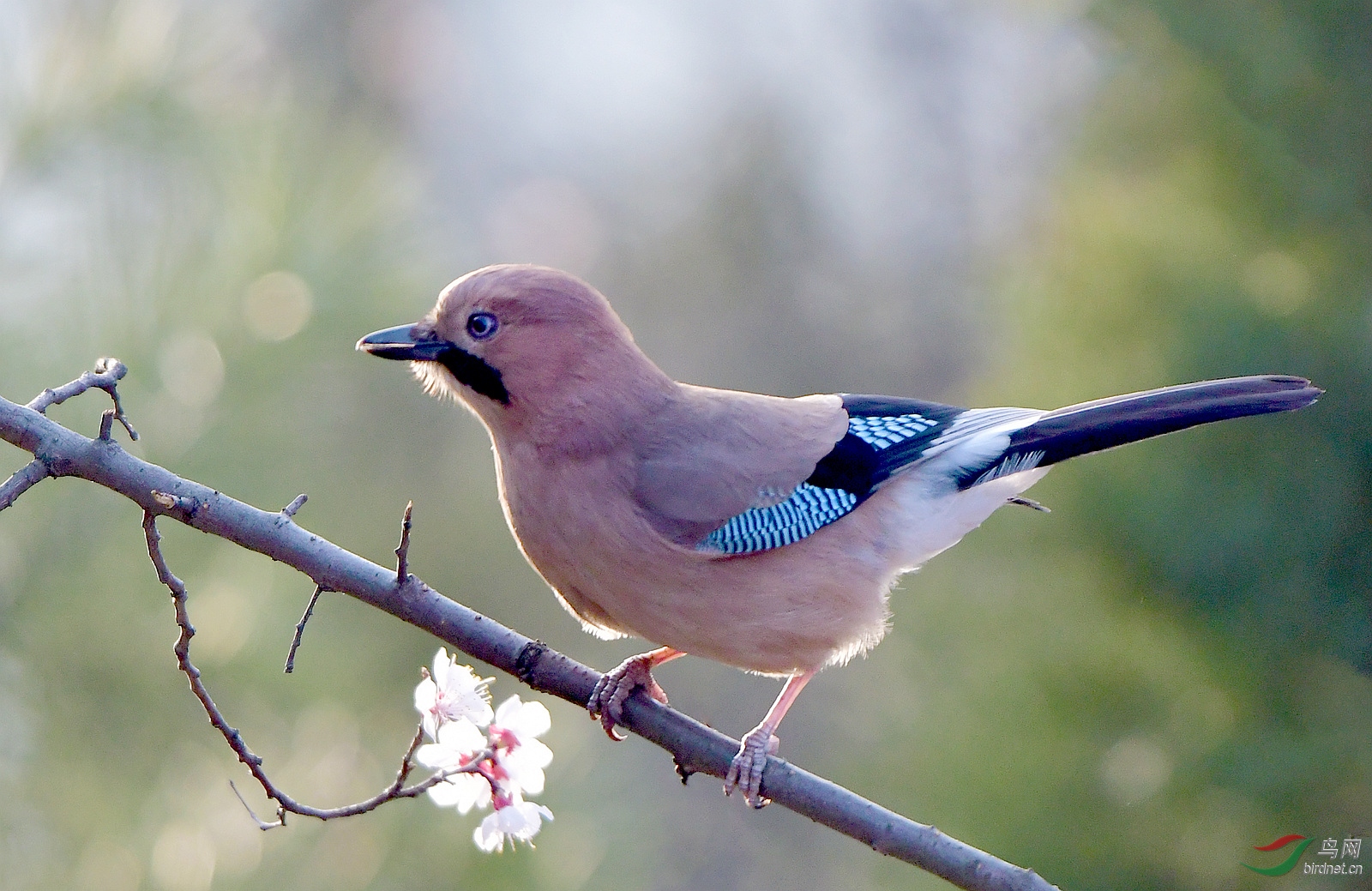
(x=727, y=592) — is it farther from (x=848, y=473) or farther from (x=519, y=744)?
(x=519, y=744)

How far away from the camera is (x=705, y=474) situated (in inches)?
68.7

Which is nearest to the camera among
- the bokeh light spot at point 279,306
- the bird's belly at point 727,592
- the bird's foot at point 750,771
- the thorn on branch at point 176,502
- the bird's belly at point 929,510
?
the thorn on branch at point 176,502

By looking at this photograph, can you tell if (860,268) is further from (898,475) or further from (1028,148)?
(898,475)

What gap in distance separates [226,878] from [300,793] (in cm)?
17

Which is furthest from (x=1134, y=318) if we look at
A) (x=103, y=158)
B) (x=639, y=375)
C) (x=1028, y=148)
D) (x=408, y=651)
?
(x=1028, y=148)

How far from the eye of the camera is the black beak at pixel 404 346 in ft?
5.39

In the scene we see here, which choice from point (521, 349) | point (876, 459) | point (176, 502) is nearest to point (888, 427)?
point (876, 459)

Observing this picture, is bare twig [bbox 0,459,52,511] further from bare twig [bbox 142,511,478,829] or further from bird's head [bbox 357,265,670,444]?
bird's head [bbox 357,265,670,444]

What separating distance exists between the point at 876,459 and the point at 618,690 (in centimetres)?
58

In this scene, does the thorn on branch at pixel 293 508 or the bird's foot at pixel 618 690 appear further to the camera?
the bird's foot at pixel 618 690

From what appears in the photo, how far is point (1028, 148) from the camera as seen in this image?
4965 mm

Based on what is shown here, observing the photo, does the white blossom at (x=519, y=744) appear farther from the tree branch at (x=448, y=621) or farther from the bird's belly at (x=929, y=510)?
the bird's belly at (x=929, y=510)

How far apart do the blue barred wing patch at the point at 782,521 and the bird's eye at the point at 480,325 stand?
0.43 m

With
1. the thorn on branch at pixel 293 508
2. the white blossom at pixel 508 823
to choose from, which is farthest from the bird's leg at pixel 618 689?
the thorn on branch at pixel 293 508
